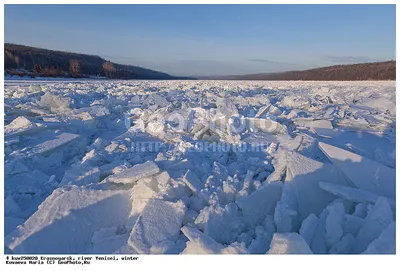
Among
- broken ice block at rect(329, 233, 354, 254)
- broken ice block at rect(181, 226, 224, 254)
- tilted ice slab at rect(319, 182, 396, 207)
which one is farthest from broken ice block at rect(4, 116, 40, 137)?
broken ice block at rect(329, 233, 354, 254)

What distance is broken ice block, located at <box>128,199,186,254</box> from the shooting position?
2.00 m

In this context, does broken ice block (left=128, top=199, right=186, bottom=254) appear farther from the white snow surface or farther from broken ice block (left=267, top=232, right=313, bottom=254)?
broken ice block (left=267, top=232, right=313, bottom=254)

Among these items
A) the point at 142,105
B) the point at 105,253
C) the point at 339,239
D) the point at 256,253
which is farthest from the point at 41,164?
the point at 142,105

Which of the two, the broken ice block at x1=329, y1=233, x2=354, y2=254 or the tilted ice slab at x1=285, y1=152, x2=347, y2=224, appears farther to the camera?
the tilted ice slab at x1=285, y1=152, x2=347, y2=224

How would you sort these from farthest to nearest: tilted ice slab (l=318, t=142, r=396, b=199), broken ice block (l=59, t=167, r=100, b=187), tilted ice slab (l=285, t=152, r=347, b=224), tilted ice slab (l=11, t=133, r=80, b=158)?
tilted ice slab (l=11, t=133, r=80, b=158), broken ice block (l=59, t=167, r=100, b=187), tilted ice slab (l=318, t=142, r=396, b=199), tilted ice slab (l=285, t=152, r=347, b=224)

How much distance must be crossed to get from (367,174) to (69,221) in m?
2.31

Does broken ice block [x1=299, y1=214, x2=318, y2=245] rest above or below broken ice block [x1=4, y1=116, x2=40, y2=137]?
below

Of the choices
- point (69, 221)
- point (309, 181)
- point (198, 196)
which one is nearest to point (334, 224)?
point (309, 181)

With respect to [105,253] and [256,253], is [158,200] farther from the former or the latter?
[256,253]

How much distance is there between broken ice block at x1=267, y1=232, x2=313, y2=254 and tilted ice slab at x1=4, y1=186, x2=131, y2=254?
1.12 metres

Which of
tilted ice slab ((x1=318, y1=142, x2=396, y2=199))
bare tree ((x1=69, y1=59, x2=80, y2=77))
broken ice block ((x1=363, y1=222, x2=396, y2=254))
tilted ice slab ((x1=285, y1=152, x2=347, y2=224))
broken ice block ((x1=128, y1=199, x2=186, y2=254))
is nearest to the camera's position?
broken ice block ((x1=363, y1=222, x2=396, y2=254))

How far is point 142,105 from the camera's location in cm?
756

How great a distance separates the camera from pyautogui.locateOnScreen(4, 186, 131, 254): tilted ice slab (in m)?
2.04

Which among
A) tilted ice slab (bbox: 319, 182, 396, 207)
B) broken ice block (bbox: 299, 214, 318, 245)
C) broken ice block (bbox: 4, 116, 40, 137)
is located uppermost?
tilted ice slab (bbox: 319, 182, 396, 207)
